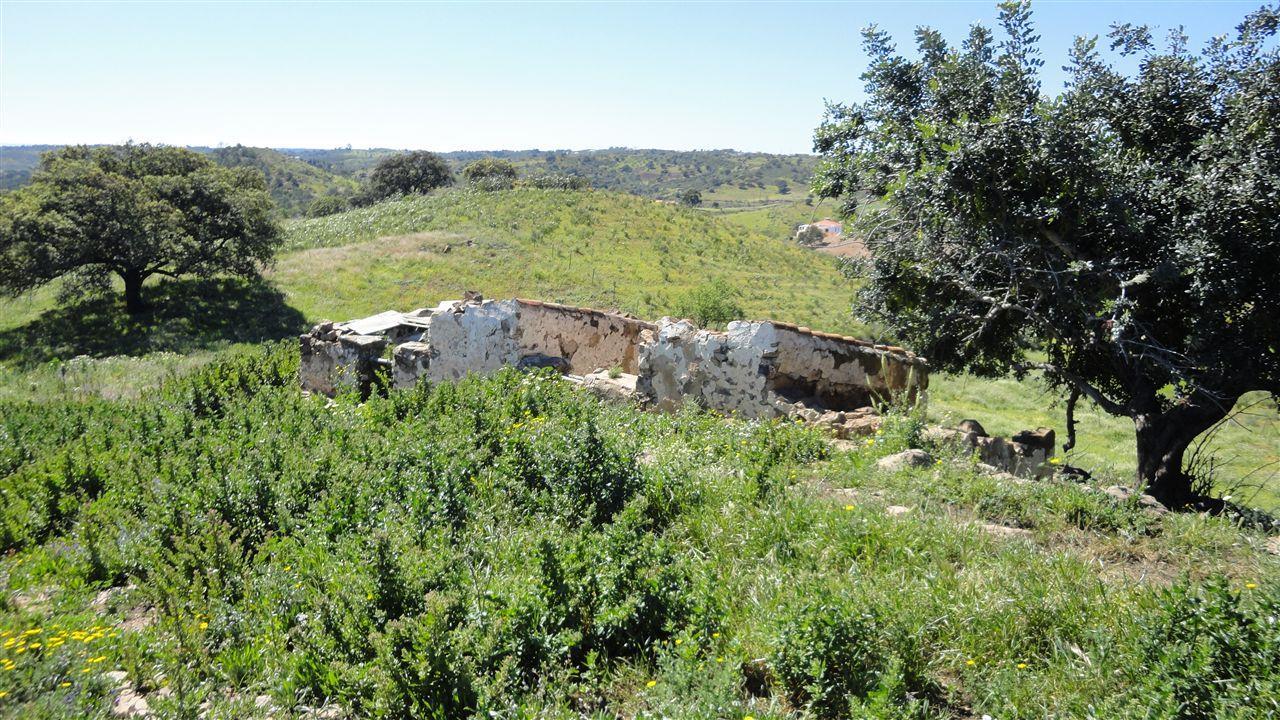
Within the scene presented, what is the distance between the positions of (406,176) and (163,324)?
37814 mm

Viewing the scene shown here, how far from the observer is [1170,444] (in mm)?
8242

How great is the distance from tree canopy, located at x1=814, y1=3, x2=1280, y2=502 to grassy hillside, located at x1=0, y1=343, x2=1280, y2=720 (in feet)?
9.07

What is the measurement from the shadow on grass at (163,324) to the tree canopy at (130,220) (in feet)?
2.72

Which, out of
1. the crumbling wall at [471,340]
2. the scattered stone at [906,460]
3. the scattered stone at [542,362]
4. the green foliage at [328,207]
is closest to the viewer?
the scattered stone at [906,460]

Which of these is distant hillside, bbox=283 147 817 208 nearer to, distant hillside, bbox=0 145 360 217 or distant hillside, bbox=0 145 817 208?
distant hillside, bbox=0 145 817 208

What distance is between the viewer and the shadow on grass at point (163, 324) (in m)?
20.6

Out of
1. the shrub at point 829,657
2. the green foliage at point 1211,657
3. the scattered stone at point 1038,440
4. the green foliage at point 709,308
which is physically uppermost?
the green foliage at point 1211,657

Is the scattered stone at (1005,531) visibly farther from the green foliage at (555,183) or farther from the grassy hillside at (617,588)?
the green foliage at (555,183)

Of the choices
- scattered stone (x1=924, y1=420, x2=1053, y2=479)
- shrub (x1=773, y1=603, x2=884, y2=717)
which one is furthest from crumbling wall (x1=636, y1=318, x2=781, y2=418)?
shrub (x1=773, y1=603, x2=884, y2=717)

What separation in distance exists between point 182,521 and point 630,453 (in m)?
3.53

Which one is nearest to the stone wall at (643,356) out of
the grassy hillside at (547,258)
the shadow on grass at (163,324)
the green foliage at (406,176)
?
the shadow on grass at (163,324)

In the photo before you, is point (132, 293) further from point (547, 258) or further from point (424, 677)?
point (424, 677)

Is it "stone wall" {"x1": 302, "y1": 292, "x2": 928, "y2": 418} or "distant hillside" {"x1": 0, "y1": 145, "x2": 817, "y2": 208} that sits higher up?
"distant hillside" {"x1": 0, "y1": 145, "x2": 817, "y2": 208}

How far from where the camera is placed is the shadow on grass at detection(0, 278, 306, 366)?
67.5 feet
